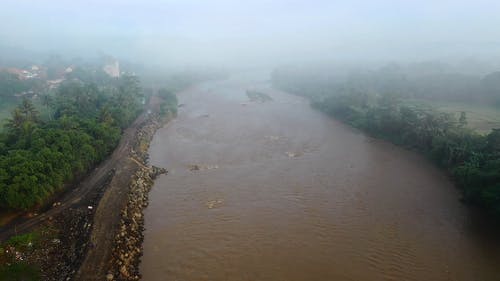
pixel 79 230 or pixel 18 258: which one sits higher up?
pixel 79 230

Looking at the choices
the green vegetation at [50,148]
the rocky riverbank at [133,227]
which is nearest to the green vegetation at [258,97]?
the green vegetation at [50,148]

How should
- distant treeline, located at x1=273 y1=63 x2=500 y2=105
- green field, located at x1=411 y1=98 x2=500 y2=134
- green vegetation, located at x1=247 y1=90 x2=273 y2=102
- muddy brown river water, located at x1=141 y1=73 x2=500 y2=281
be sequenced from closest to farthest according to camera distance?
muddy brown river water, located at x1=141 y1=73 x2=500 y2=281 < green field, located at x1=411 y1=98 x2=500 y2=134 < distant treeline, located at x1=273 y1=63 x2=500 y2=105 < green vegetation, located at x1=247 y1=90 x2=273 y2=102

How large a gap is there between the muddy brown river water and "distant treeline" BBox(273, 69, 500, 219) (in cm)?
138

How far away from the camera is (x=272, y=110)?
50.3 m

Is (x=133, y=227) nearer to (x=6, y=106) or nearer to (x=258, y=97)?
(x=6, y=106)

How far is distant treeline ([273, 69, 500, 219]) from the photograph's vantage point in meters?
21.6

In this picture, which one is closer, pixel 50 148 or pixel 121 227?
pixel 121 227

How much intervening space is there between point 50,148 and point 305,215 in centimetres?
1784

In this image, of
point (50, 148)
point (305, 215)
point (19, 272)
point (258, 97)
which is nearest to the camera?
point (19, 272)

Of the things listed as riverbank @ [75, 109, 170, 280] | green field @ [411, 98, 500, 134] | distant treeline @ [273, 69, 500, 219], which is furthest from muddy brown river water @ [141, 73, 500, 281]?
green field @ [411, 98, 500, 134]

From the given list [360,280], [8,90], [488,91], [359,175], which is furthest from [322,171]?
[8,90]

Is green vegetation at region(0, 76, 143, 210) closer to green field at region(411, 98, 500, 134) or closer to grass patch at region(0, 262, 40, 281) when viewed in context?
grass patch at region(0, 262, 40, 281)

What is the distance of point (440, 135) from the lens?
97.6 feet

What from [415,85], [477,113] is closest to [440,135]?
[477,113]
